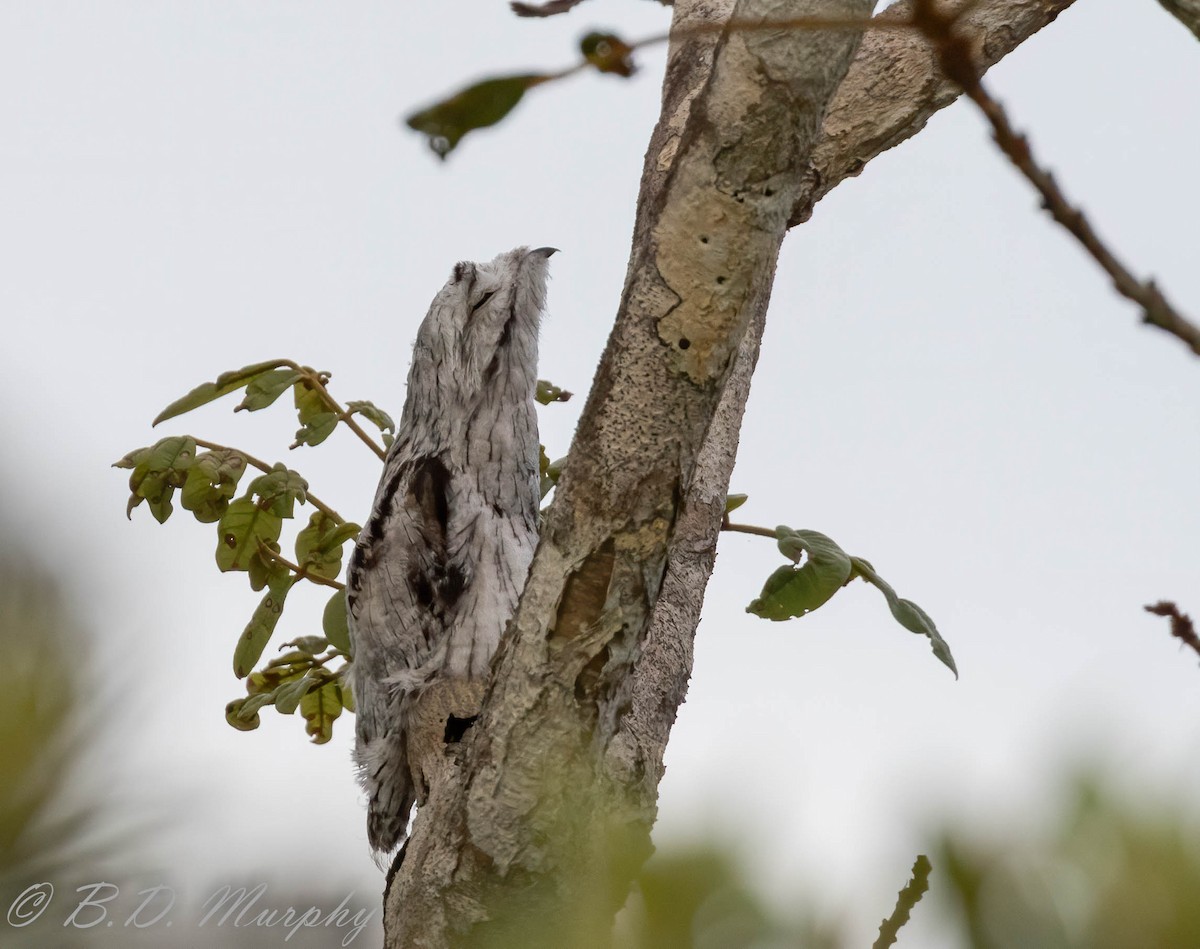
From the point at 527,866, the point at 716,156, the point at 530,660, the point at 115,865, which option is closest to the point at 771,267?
the point at 716,156

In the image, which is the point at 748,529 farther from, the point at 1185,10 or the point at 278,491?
the point at 1185,10

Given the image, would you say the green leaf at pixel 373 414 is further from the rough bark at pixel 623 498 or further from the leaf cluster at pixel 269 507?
the rough bark at pixel 623 498

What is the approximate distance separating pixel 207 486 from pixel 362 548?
1.25ft

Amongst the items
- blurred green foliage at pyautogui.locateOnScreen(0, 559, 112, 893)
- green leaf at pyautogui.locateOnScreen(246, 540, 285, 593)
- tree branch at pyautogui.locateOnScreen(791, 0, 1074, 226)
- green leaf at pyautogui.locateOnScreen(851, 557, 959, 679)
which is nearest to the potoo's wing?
green leaf at pyautogui.locateOnScreen(246, 540, 285, 593)

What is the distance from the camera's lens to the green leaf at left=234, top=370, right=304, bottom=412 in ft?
8.38

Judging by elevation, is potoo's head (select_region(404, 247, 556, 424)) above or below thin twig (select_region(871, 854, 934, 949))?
above

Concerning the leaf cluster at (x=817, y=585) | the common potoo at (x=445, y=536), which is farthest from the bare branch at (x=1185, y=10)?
the common potoo at (x=445, y=536)

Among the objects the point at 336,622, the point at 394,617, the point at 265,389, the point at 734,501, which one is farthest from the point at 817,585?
the point at 265,389

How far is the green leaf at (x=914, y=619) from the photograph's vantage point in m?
2.25

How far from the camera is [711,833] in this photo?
0.44 meters

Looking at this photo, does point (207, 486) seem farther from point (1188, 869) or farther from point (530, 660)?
point (1188, 869)

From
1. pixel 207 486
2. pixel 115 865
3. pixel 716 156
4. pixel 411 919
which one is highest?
pixel 716 156

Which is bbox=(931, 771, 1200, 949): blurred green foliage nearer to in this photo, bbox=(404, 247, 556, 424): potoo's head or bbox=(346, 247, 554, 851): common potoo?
bbox=(346, 247, 554, 851): common potoo

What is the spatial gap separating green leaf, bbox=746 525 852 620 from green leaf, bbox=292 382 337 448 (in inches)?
41.8
